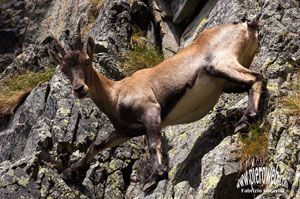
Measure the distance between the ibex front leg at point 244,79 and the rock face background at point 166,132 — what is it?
0.92ft

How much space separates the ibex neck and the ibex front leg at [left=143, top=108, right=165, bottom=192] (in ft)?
2.91

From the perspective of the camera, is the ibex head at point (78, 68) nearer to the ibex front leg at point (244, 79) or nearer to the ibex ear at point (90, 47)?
the ibex ear at point (90, 47)

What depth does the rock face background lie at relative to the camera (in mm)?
7410

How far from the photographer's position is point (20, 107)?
1220 cm

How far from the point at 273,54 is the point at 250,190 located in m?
3.14

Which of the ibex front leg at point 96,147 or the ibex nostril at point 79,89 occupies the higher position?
the ibex nostril at point 79,89

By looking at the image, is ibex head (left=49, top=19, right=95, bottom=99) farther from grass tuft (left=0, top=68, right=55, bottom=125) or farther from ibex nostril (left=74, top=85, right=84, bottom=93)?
grass tuft (left=0, top=68, right=55, bottom=125)

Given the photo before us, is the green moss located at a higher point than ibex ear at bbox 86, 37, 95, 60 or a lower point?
→ lower

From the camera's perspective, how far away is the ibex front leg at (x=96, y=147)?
29.5 ft

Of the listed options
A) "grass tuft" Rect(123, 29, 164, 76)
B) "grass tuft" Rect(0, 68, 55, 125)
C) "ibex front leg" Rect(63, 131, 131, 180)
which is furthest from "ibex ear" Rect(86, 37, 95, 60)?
"grass tuft" Rect(0, 68, 55, 125)

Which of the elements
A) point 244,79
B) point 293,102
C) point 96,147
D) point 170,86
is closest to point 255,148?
point 293,102

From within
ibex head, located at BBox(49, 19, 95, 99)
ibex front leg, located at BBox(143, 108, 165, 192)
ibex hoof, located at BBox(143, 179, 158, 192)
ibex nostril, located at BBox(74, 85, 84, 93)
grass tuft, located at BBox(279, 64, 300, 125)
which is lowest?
ibex hoof, located at BBox(143, 179, 158, 192)

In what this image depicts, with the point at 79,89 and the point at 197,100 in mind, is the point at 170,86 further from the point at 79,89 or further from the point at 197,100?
the point at 79,89

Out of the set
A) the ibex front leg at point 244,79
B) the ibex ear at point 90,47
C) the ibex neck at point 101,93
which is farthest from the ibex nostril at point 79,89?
the ibex front leg at point 244,79
